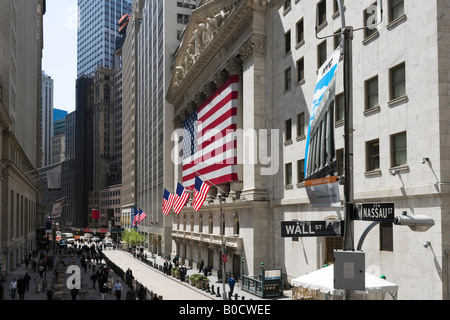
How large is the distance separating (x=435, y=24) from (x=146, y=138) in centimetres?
8648

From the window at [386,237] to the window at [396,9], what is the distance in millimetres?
11042

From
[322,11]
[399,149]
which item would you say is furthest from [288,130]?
[399,149]

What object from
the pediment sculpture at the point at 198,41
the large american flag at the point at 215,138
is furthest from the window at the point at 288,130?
the pediment sculpture at the point at 198,41

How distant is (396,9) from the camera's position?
2569 centimetres

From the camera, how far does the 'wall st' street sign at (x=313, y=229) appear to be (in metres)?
10.9

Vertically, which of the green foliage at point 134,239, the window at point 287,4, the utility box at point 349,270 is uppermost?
the window at point 287,4

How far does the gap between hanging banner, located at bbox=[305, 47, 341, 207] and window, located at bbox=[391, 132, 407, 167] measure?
11.6 m

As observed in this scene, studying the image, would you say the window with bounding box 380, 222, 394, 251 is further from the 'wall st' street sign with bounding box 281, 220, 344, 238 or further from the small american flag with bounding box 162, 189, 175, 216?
the small american flag with bounding box 162, 189, 175, 216

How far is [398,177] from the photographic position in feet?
80.2

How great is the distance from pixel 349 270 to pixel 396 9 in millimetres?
20636

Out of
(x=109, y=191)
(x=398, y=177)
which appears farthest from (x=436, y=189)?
(x=109, y=191)

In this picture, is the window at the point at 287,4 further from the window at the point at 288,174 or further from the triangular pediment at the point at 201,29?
the window at the point at 288,174

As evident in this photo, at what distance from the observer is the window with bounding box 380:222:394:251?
24.9m

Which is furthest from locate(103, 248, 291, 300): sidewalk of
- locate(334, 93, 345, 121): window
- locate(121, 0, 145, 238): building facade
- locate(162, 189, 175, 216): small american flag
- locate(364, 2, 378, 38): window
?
locate(121, 0, 145, 238): building facade
